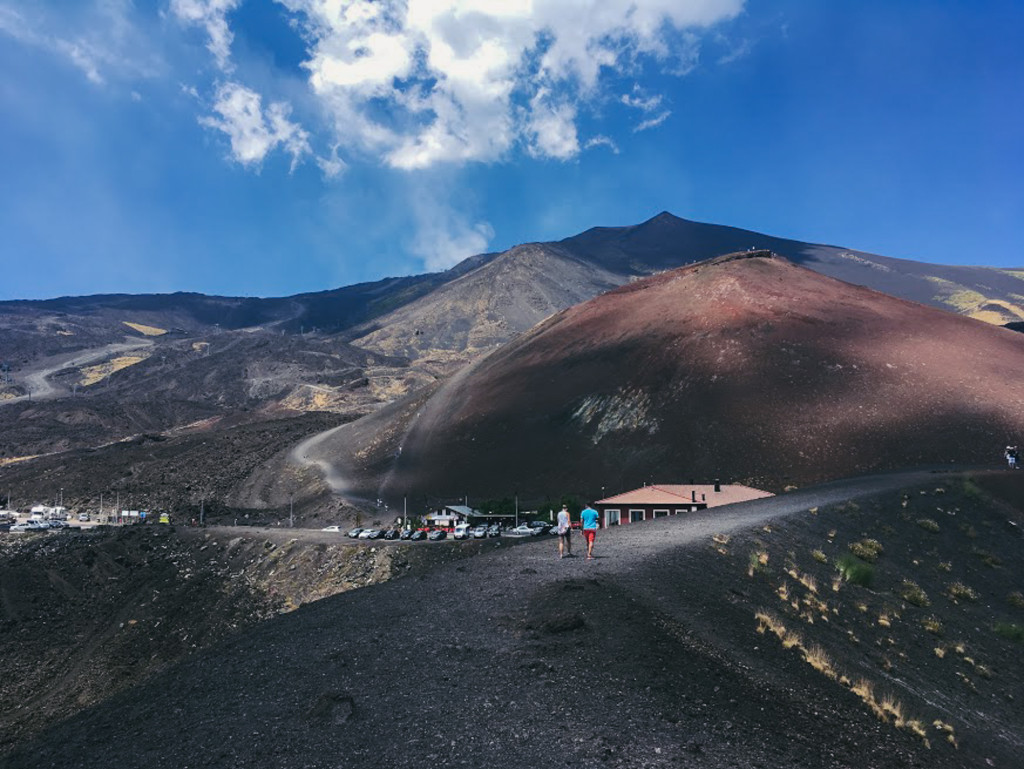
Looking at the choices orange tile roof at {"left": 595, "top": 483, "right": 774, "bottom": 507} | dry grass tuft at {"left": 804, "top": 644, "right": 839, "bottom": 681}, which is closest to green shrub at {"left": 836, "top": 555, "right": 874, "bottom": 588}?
dry grass tuft at {"left": 804, "top": 644, "right": 839, "bottom": 681}

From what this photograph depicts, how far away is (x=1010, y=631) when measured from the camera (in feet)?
62.7

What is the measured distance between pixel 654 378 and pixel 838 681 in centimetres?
6576

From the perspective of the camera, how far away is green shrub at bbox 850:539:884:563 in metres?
22.0

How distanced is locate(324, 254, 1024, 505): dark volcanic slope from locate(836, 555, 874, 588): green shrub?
1529 inches

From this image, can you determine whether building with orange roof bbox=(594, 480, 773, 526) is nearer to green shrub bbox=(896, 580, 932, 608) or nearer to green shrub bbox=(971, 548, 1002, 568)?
green shrub bbox=(971, 548, 1002, 568)

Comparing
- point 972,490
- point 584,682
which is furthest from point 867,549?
point 584,682

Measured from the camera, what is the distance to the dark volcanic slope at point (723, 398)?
61.1m

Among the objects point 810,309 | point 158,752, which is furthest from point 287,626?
point 810,309

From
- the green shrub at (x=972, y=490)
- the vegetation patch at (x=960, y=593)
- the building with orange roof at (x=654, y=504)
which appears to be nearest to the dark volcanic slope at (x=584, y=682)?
the vegetation patch at (x=960, y=593)

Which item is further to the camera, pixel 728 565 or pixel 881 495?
pixel 881 495

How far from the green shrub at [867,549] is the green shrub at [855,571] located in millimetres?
1081

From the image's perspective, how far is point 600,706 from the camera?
9266 mm

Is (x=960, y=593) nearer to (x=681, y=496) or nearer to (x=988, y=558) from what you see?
(x=988, y=558)

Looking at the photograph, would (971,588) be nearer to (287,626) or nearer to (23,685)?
(287,626)
